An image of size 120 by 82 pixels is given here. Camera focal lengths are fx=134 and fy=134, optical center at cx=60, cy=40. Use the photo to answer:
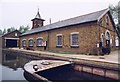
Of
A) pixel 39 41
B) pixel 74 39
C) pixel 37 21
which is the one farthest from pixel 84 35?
pixel 37 21

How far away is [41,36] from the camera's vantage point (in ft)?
73.2

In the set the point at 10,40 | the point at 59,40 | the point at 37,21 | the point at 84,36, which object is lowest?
the point at 59,40

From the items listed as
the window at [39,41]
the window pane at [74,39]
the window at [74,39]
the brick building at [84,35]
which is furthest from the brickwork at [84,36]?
the window at [39,41]

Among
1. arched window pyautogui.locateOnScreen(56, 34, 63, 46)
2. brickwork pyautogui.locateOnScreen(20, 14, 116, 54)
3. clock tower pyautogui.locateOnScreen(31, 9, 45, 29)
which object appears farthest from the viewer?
clock tower pyautogui.locateOnScreen(31, 9, 45, 29)

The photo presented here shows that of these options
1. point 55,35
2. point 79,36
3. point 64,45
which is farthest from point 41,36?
point 79,36

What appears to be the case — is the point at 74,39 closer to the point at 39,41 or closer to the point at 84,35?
the point at 84,35

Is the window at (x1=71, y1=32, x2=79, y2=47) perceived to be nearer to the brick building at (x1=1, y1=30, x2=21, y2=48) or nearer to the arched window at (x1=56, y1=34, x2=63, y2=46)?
the arched window at (x1=56, y1=34, x2=63, y2=46)

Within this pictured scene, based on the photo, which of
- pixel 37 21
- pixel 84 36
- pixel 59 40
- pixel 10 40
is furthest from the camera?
pixel 10 40

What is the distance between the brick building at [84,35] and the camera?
1408cm

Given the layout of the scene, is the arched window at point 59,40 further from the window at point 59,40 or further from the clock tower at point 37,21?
the clock tower at point 37,21

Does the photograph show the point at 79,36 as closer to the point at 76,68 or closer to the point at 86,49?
the point at 86,49

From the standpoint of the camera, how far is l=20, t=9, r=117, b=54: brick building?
46.2ft

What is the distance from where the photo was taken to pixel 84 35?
48.8 ft

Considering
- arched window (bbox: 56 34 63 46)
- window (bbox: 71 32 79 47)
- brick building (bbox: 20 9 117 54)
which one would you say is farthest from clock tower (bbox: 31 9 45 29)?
window (bbox: 71 32 79 47)
